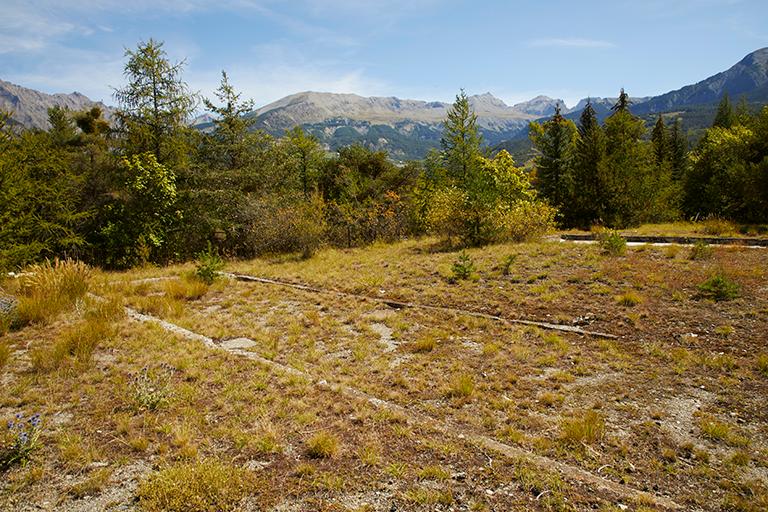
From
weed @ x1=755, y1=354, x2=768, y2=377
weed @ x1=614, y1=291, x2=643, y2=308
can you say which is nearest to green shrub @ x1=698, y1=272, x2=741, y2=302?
weed @ x1=614, y1=291, x2=643, y2=308

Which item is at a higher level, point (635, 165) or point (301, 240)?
point (635, 165)

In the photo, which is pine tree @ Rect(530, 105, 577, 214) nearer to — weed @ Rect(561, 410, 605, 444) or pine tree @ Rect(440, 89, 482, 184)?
pine tree @ Rect(440, 89, 482, 184)

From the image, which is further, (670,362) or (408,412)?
(670,362)

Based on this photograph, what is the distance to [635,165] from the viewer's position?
24797 millimetres

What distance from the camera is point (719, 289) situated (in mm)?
7832

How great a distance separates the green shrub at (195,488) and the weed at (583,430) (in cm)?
303

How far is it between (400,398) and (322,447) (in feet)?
4.65

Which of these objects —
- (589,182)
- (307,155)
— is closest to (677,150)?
(589,182)

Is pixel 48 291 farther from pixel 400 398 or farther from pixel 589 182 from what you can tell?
pixel 589 182

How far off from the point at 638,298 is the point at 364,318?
5.33 meters

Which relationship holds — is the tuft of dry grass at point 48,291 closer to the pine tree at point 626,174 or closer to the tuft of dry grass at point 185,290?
the tuft of dry grass at point 185,290

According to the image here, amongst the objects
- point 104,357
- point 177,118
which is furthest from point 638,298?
point 177,118

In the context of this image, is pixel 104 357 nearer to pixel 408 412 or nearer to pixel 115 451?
pixel 115 451

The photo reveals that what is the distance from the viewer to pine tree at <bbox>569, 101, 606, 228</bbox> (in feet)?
80.8
